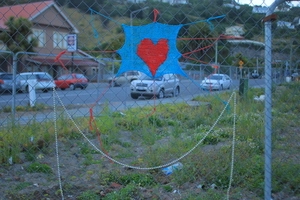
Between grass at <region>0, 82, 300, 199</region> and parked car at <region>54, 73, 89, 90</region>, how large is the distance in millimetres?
861

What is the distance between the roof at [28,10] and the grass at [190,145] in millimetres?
1597

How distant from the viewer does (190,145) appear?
476 cm

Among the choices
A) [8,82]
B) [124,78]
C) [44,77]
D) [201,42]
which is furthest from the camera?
[8,82]

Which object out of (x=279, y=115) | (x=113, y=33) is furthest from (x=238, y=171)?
(x=113, y=33)

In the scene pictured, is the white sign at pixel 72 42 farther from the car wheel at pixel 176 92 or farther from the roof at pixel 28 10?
the car wheel at pixel 176 92

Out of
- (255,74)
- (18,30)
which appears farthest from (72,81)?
(255,74)

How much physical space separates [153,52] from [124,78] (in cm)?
67

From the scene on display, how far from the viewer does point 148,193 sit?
3.75m

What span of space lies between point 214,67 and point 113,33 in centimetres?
101

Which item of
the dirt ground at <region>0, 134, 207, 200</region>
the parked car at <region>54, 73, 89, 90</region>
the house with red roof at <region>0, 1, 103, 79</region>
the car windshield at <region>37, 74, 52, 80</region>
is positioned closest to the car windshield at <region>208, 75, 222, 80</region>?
the dirt ground at <region>0, 134, 207, 200</region>

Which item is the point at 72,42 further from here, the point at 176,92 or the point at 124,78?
the point at 176,92

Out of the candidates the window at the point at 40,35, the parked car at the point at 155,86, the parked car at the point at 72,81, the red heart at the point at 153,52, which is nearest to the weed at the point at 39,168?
the parked car at the point at 72,81

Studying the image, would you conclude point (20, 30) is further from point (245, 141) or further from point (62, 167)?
point (245, 141)

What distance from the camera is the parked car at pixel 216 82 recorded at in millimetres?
4031
